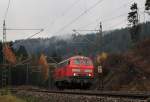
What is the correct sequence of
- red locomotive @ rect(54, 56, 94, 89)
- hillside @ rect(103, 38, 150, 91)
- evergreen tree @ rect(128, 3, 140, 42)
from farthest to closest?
evergreen tree @ rect(128, 3, 140, 42) < hillside @ rect(103, 38, 150, 91) < red locomotive @ rect(54, 56, 94, 89)

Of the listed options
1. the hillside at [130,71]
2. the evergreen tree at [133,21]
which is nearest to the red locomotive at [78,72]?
the hillside at [130,71]

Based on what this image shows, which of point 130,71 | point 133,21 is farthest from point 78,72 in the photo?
point 133,21

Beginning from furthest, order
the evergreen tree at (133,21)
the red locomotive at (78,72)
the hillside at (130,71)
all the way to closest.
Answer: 1. the evergreen tree at (133,21)
2. the hillside at (130,71)
3. the red locomotive at (78,72)

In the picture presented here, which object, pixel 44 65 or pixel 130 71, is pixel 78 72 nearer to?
pixel 130 71

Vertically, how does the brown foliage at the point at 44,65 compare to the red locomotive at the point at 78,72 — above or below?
above

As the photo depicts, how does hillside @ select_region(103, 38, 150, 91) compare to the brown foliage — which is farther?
the brown foliage

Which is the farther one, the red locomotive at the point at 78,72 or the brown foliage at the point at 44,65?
the brown foliage at the point at 44,65

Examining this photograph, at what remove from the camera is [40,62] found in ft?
509


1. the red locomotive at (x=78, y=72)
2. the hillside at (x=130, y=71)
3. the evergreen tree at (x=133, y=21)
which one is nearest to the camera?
the red locomotive at (x=78, y=72)

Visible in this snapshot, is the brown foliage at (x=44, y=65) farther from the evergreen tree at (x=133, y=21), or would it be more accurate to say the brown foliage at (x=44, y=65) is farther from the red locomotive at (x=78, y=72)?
the red locomotive at (x=78, y=72)

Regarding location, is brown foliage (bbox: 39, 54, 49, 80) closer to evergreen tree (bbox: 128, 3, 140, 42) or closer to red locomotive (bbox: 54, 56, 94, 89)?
evergreen tree (bbox: 128, 3, 140, 42)

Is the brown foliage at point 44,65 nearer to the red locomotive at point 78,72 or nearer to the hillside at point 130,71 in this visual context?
the hillside at point 130,71

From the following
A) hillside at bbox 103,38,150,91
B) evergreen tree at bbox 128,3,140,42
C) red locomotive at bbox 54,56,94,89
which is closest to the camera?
red locomotive at bbox 54,56,94,89

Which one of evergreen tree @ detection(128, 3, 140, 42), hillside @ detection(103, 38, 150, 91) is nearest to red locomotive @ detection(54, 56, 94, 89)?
hillside @ detection(103, 38, 150, 91)
